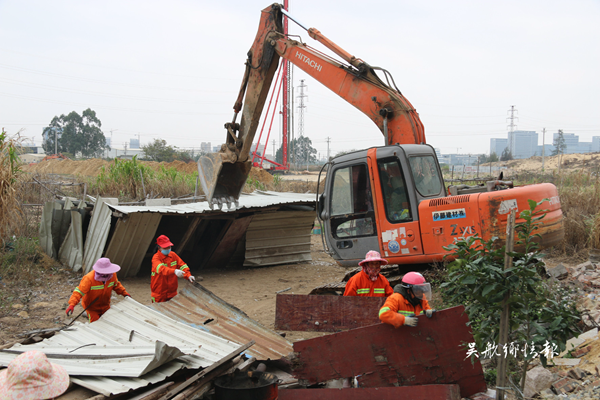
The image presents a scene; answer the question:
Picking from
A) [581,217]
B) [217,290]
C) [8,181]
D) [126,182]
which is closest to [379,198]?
[217,290]

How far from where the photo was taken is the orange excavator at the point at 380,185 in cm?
618

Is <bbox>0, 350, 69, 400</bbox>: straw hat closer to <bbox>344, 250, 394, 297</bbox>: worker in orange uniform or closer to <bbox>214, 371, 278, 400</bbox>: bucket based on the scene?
<bbox>214, 371, 278, 400</bbox>: bucket

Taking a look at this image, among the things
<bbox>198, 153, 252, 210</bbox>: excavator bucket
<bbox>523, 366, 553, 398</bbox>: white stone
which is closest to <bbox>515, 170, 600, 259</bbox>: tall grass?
<bbox>523, 366, 553, 398</bbox>: white stone

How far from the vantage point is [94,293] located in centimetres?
583

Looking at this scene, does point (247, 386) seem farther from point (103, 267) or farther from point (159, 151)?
point (159, 151)

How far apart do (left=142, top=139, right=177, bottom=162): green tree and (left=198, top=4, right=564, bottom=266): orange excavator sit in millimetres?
37751

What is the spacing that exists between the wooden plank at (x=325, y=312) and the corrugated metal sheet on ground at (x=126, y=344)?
98cm

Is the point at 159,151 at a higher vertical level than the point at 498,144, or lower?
lower

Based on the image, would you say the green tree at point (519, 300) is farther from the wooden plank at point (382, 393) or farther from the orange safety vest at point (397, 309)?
the orange safety vest at point (397, 309)

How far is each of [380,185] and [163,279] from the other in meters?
3.49

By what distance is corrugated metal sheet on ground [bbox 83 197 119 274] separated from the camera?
9828mm

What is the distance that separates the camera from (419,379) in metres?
3.83

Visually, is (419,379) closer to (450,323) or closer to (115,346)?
(450,323)

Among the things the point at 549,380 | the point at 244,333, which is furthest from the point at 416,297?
the point at 244,333
